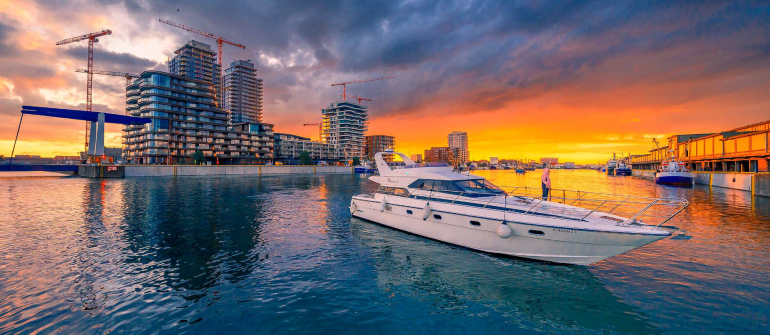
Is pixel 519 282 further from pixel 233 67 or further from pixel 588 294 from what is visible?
pixel 233 67

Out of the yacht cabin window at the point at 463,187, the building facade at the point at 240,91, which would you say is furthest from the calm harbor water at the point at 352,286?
the building facade at the point at 240,91

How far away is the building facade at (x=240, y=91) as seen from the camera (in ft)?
629

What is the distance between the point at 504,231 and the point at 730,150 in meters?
72.4

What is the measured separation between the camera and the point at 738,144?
50.2 m

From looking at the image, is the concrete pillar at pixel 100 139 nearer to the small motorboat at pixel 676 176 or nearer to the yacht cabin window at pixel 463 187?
the yacht cabin window at pixel 463 187

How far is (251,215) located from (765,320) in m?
21.6

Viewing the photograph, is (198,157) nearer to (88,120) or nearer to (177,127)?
(177,127)

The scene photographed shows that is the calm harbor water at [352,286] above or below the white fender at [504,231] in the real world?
below

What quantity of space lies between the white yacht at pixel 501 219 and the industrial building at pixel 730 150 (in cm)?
5551

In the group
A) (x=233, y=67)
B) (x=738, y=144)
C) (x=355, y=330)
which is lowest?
(x=355, y=330)

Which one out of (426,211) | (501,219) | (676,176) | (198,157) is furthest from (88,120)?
(676,176)

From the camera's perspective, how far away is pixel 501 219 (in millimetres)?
10289

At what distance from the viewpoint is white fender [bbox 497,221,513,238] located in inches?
394

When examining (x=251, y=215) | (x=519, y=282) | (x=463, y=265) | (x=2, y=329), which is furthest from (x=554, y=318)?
(x=251, y=215)
